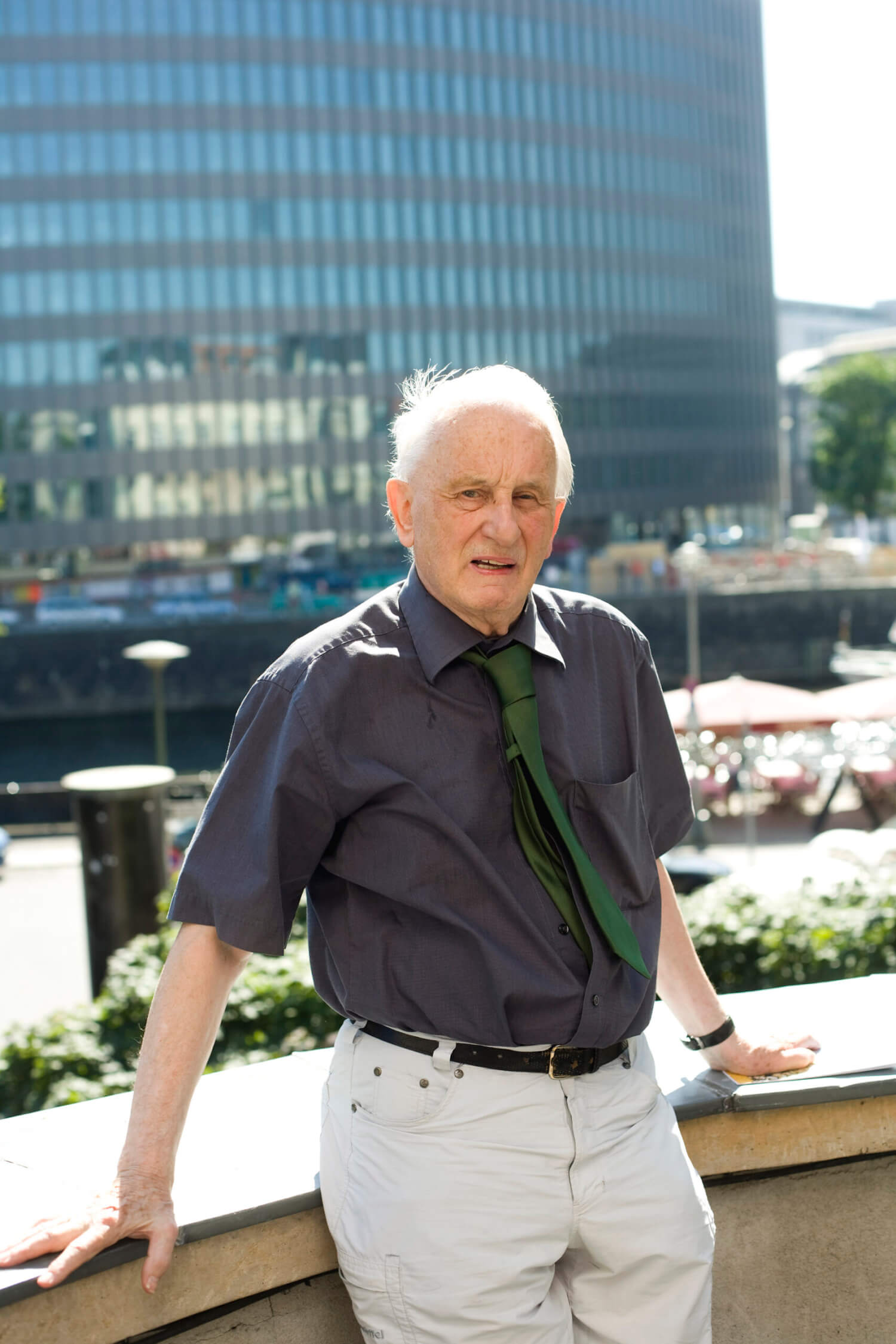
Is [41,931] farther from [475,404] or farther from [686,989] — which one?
[475,404]

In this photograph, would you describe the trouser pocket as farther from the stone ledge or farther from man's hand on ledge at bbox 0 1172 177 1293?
man's hand on ledge at bbox 0 1172 177 1293

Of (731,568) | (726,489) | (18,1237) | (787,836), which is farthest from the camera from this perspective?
(726,489)

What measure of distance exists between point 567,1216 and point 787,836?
822 inches

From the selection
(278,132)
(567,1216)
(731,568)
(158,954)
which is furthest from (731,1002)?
(278,132)

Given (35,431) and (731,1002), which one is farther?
(35,431)

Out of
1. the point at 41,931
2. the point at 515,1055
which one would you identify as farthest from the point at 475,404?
the point at 41,931

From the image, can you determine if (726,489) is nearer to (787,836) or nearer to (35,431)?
(35,431)

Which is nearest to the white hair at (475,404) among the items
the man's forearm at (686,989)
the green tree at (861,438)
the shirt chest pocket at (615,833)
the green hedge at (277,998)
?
the shirt chest pocket at (615,833)

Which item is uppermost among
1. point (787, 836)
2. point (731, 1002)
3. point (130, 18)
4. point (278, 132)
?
point (130, 18)

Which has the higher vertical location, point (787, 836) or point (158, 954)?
point (158, 954)

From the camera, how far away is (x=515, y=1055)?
196cm

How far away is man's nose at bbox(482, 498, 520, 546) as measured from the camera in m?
2.12

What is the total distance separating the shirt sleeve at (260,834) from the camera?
195 centimetres

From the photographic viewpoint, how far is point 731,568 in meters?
57.1
